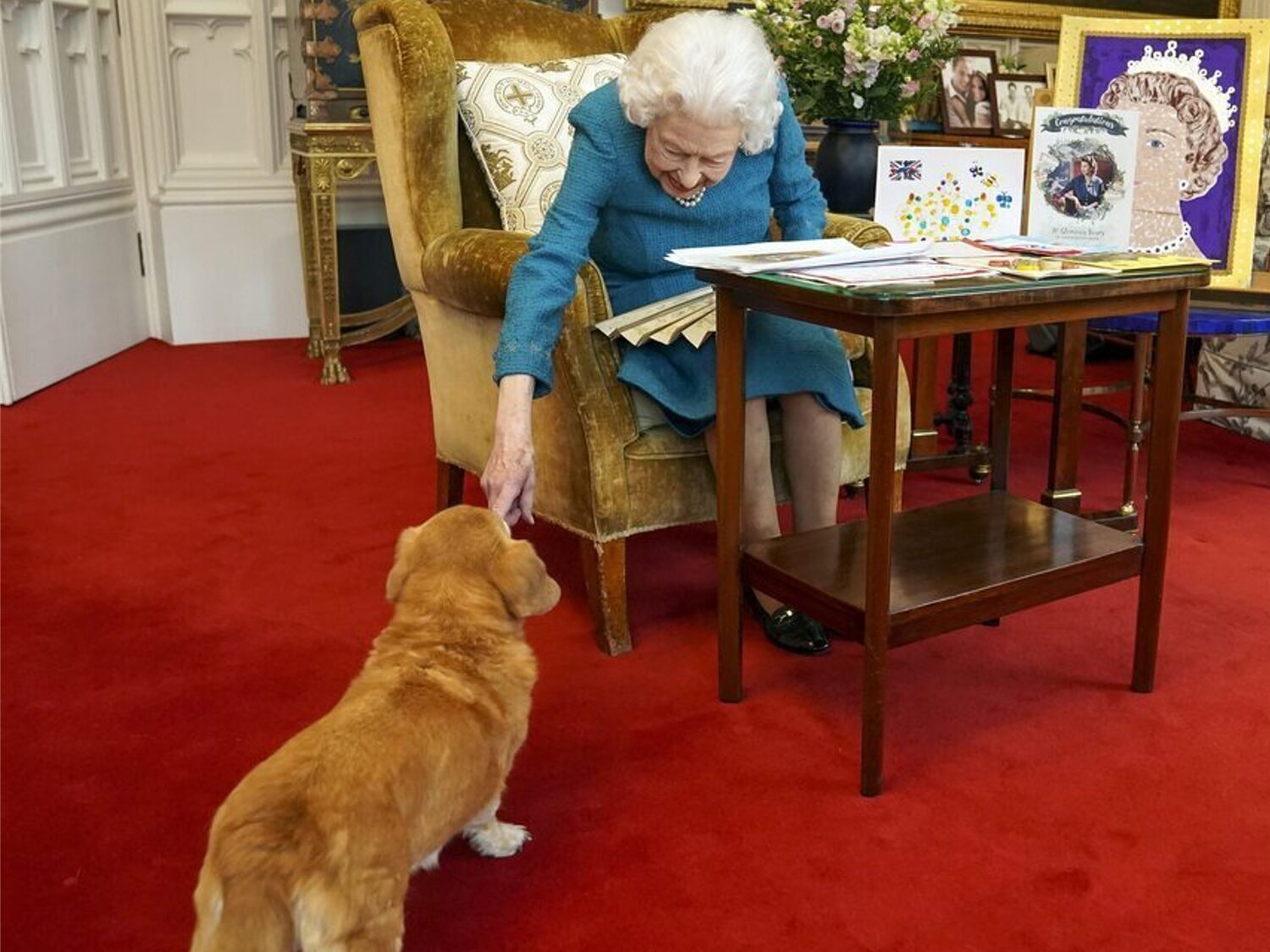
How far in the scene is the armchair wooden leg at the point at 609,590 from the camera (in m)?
2.17

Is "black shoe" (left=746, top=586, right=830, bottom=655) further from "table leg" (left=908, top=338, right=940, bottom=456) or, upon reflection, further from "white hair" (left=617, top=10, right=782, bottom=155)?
"table leg" (left=908, top=338, right=940, bottom=456)

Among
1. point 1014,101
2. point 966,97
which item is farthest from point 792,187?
point 1014,101

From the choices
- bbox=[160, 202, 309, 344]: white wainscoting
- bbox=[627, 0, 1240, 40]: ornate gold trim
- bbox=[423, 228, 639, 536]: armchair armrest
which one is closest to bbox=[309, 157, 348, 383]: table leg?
bbox=[160, 202, 309, 344]: white wainscoting

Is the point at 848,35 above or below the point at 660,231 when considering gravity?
above

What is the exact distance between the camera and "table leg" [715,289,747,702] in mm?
1890

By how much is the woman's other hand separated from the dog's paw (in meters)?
0.41

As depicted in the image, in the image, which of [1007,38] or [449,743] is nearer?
[449,743]

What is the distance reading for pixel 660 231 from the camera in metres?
2.16

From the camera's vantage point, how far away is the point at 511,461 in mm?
1805

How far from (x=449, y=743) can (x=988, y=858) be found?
2.29ft

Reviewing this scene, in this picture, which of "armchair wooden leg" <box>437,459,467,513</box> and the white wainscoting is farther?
the white wainscoting

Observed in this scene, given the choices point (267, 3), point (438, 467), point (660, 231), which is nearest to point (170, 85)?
point (267, 3)

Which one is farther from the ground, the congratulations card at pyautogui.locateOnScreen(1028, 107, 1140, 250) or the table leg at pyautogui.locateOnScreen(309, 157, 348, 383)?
the congratulations card at pyautogui.locateOnScreen(1028, 107, 1140, 250)

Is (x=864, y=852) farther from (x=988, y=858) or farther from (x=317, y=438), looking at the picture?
(x=317, y=438)
